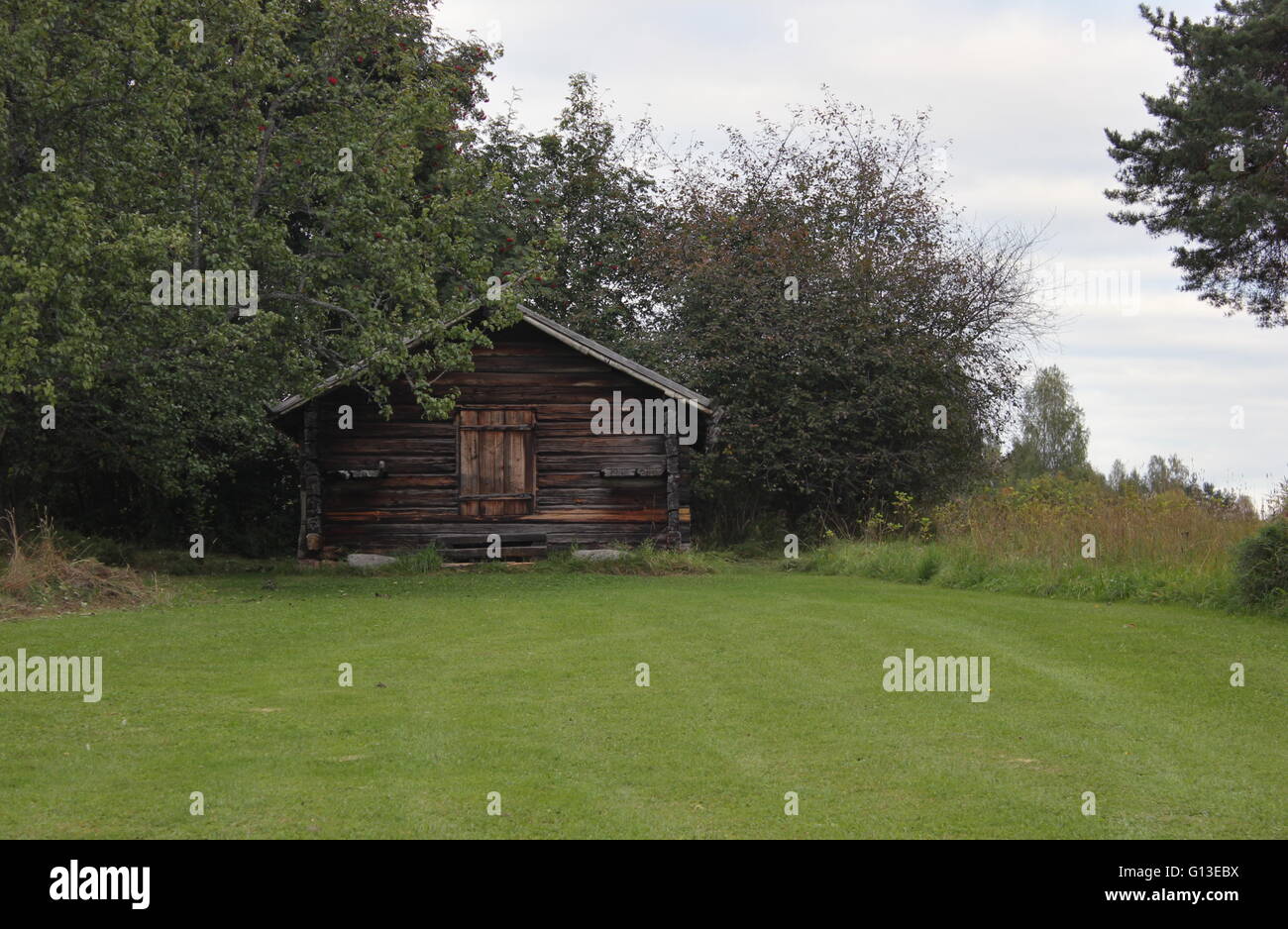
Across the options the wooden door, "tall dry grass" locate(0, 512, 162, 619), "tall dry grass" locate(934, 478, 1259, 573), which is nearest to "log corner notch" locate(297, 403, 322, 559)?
the wooden door

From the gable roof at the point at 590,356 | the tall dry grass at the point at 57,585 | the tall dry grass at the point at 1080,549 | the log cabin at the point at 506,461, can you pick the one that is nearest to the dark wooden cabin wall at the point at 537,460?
the log cabin at the point at 506,461

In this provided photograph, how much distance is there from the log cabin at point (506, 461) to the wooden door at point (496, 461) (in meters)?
0.02

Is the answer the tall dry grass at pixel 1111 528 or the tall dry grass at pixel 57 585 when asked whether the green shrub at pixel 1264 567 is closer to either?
the tall dry grass at pixel 1111 528

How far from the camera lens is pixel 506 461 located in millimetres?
24297

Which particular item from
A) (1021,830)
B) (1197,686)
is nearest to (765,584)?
(1197,686)

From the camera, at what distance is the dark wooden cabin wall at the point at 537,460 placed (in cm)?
2400

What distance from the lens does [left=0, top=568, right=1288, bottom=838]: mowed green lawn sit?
6.82 metres

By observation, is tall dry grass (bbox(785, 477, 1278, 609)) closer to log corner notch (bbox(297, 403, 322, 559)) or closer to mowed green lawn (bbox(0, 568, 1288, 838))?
mowed green lawn (bbox(0, 568, 1288, 838))

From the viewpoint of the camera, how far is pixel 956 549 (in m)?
20.8

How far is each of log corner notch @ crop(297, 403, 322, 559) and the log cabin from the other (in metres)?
0.02

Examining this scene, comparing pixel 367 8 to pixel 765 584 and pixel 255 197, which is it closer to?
pixel 255 197

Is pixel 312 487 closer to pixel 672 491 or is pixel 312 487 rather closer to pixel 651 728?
pixel 672 491

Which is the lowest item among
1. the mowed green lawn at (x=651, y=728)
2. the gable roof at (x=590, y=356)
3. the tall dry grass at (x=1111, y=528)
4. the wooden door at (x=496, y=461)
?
the mowed green lawn at (x=651, y=728)
